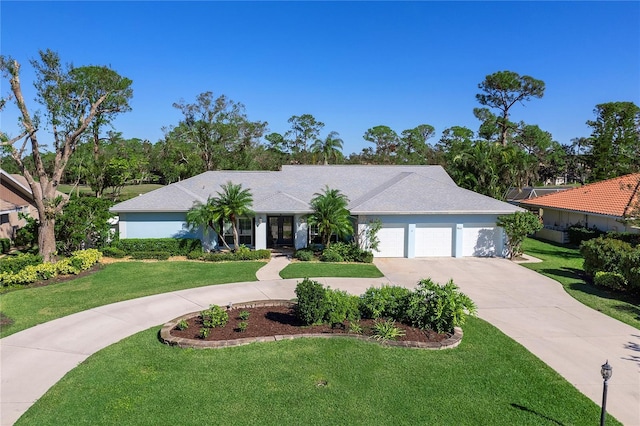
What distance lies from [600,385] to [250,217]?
16.0 m

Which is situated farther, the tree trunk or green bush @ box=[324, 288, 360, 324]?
the tree trunk

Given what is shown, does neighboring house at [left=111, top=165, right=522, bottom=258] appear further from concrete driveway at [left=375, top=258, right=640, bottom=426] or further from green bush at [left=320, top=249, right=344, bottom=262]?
concrete driveway at [left=375, top=258, right=640, bottom=426]

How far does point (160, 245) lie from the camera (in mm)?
19828

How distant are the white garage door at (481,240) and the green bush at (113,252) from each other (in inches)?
662

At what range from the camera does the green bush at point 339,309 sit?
10.1 meters

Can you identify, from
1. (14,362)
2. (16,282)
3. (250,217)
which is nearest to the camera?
(14,362)

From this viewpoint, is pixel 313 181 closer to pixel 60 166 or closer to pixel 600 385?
pixel 60 166

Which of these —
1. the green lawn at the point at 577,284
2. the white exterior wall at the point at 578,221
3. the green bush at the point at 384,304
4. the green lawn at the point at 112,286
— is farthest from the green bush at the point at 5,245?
the white exterior wall at the point at 578,221

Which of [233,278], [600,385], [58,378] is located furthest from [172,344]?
[600,385]

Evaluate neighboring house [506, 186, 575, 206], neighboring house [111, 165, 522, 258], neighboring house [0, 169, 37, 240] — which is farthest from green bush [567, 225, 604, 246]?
neighboring house [0, 169, 37, 240]

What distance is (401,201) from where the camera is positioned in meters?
20.8

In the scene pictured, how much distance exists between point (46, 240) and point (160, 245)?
468 cm

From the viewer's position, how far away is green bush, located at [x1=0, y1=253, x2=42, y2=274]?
14469mm

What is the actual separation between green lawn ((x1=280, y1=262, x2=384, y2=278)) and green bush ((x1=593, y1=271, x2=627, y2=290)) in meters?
7.97
